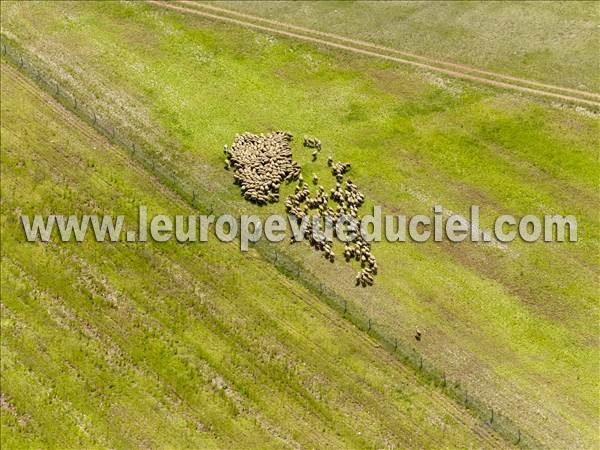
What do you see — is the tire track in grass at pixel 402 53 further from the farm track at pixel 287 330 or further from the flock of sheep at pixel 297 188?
the farm track at pixel 287 330

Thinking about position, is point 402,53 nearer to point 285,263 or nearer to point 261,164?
point 261,164

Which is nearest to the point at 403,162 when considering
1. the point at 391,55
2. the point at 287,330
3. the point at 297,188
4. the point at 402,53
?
the point at 297,188

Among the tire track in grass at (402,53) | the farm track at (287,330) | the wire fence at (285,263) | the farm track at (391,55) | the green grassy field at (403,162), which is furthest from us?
the tire track in grass at (402,53)

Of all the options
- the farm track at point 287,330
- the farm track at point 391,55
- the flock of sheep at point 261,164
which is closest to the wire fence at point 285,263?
the farm track at point 287,330

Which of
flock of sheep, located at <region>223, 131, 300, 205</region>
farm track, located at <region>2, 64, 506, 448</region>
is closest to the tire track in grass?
flock of sheep, located at <region>223, 131, 300, 205</region>

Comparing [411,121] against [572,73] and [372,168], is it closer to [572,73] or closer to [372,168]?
[372,168]

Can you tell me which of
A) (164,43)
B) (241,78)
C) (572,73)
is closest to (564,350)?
(572,73)

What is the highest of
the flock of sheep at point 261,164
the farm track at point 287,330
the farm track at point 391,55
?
the farm track at point 391,55
